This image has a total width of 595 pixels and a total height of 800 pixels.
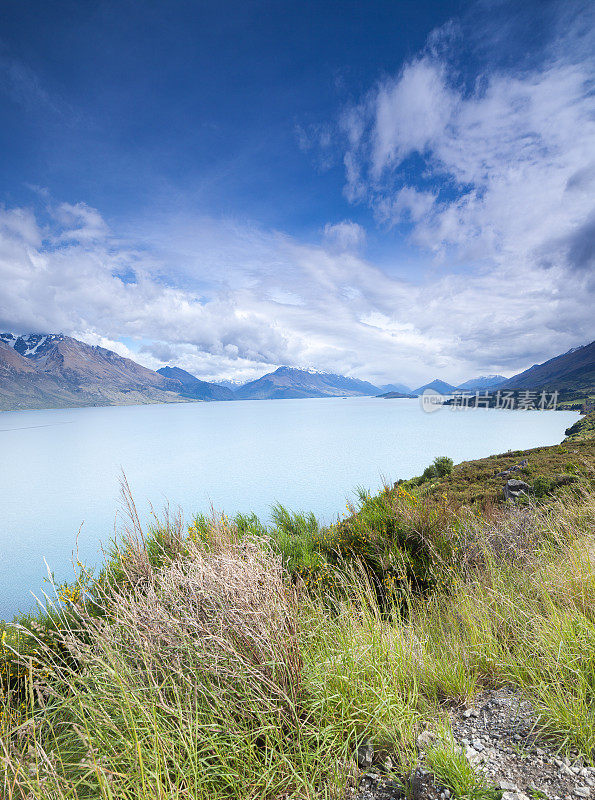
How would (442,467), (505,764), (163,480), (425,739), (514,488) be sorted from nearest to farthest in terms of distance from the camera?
(505,764)
(425,739)
(514,488)
(442,467)
(163,480)

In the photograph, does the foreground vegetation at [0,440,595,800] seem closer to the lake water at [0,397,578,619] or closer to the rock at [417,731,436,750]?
the rock at [417,731,436,750]

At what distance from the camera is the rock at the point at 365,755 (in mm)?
2336

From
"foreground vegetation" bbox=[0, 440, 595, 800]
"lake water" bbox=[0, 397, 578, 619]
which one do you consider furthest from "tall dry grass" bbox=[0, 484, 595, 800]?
"lake water" bbox=[0, 397, 578, 619]

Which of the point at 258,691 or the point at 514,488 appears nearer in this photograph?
the point at 258,691

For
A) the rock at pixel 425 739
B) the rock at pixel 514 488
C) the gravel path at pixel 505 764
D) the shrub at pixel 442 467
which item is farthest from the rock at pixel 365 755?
the shrub at pixel 442 467

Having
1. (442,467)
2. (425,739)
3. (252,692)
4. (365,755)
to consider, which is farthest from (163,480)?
(425,739)

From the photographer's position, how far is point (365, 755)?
2.36m

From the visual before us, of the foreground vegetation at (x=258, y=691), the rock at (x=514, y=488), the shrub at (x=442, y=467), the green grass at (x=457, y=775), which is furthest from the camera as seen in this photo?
the shrub at (x=442, y=467)

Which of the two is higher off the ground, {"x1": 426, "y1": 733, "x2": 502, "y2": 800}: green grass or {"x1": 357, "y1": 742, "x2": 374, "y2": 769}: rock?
{"x1": 426, "y1": 733, "x2": 502, "y2": 800}: green grass

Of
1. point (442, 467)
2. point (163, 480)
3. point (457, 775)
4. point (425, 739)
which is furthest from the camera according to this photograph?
point (163, 480)

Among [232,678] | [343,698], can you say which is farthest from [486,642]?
[232,678]

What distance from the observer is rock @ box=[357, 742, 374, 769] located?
92.0 inches

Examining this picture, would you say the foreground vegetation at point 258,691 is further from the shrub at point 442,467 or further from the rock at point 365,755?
the shrub at point 442,467

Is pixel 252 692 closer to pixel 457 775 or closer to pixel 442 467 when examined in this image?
pixel 457 775
